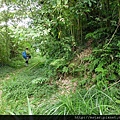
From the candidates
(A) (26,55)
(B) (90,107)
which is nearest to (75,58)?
(B) (90,107)

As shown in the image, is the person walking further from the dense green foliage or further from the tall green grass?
the tall green grass

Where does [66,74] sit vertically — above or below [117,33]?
below

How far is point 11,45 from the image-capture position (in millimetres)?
7883

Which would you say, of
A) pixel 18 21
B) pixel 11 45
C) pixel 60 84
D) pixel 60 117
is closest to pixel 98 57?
pixel 60 84

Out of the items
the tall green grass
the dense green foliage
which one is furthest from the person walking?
the tall green grass

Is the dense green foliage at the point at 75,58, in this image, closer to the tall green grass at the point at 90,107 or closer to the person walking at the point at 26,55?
the tall green grass at the point at 90,107

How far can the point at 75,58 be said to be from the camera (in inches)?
162

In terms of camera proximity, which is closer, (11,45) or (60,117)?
(60,117)

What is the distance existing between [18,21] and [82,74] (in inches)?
186

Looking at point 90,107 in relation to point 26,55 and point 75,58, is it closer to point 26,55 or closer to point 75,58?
point 75,58

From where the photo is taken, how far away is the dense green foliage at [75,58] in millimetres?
2748

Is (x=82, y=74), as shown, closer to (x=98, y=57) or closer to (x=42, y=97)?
(x=98, y=57)

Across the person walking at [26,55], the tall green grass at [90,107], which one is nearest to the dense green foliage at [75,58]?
the tall green grass at [90,107]

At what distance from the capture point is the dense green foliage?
9.02ft
